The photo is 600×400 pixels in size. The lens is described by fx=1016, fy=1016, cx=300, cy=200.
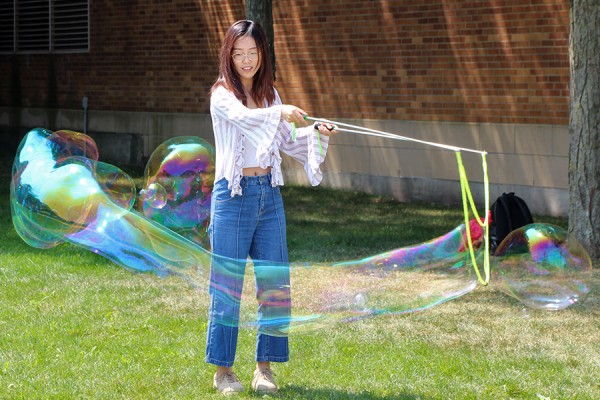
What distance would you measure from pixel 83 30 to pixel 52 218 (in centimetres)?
1238

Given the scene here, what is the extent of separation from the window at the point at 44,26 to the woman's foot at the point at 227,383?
12.8 meters

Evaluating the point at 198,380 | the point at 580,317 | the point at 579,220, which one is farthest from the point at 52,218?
the point at 579,220

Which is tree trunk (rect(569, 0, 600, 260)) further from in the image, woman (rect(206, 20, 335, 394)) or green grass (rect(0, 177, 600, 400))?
woman (rect(206, 20, 335, 394))

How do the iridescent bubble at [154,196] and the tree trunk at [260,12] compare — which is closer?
the iridescent bubble at [154,196]

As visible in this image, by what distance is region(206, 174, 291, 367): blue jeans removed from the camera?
4.84 meters

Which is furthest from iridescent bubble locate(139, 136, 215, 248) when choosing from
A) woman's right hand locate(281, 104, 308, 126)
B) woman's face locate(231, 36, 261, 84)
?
woman's right hand locate(281, 104, 308, 126)

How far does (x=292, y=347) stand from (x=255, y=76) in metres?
1.86

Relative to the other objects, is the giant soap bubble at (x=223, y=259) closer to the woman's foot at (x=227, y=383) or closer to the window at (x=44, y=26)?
the woman's foot at (x=227, y=383)

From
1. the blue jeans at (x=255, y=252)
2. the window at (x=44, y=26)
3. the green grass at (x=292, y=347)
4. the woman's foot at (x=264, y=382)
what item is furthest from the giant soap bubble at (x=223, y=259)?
the window at (x=44, y=26)

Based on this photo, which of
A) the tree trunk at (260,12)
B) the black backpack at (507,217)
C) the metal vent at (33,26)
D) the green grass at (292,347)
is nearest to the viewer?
the green grass at (292,347)

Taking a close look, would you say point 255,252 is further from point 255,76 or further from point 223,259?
point 255,76

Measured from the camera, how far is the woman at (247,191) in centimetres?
475

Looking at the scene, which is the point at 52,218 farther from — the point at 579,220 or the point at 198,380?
the point at 579,220

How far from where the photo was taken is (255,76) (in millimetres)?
4883
